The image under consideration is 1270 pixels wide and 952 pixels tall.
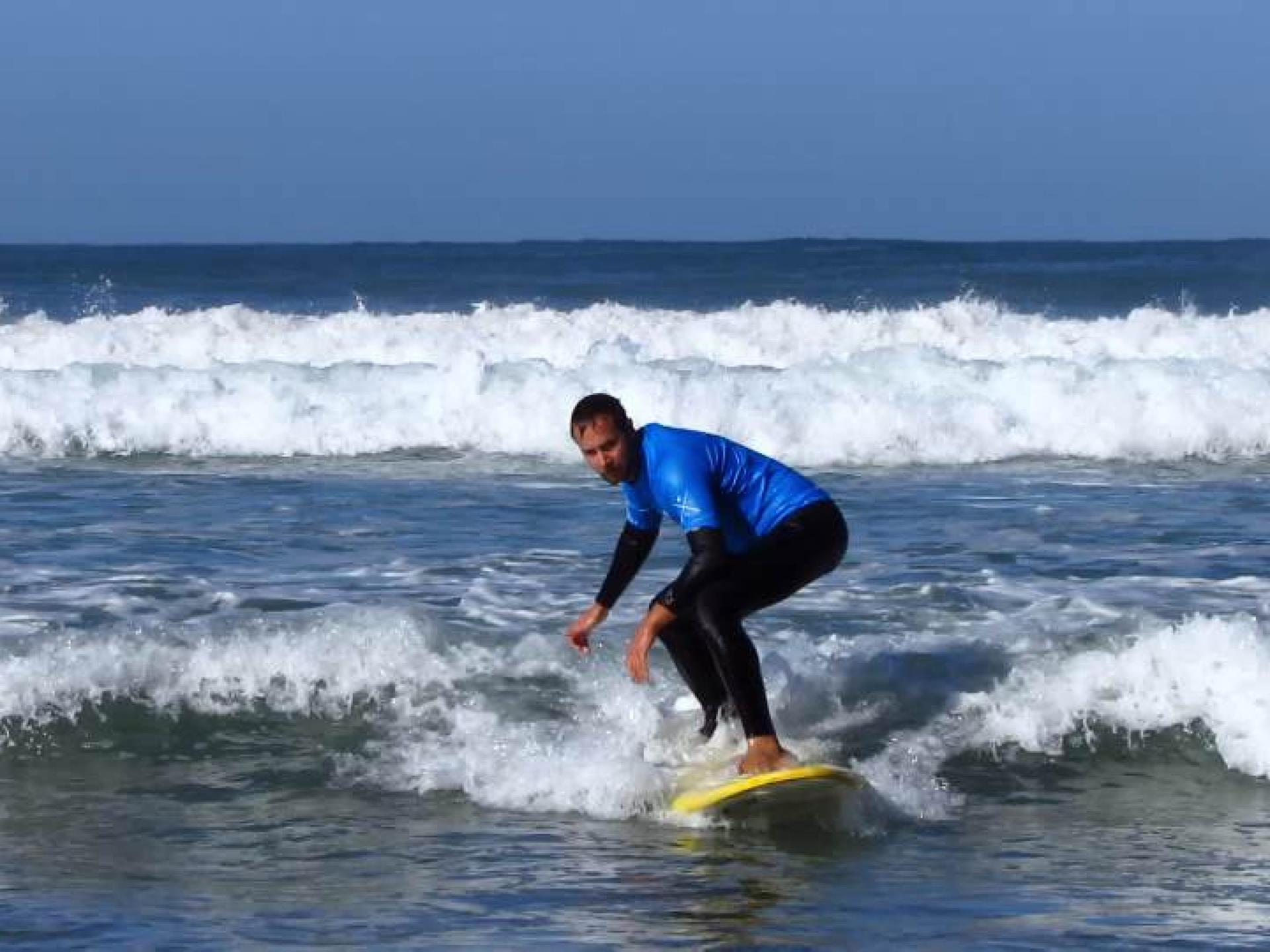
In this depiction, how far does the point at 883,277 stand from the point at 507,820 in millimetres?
34376

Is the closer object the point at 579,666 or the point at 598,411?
the point at 598,411

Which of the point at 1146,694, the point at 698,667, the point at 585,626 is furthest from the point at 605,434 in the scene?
the point at 1146,694

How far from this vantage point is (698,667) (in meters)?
7.33

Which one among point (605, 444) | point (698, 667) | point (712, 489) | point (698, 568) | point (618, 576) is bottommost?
point (698, 667)

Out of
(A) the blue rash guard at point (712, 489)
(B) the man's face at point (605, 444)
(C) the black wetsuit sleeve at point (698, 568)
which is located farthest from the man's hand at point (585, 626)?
(B) the man's face at point (605, 444)

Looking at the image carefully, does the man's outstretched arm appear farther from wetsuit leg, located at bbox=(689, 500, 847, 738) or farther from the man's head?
the man's head

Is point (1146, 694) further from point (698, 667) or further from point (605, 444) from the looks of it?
point (605, 444)

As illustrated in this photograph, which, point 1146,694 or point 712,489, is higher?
point 712,489

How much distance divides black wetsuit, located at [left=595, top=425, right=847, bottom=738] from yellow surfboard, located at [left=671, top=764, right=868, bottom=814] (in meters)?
0.20

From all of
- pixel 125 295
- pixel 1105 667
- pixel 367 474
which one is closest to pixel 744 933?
pixel 1105 667

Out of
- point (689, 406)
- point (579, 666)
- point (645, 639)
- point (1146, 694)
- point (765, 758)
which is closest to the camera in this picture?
point (645, 639)

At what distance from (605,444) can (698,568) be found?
1.62ft

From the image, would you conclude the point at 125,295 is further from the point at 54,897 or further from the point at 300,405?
the point at 54,897

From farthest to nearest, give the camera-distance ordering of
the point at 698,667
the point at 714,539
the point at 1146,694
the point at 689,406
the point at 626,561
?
the point at 689,406 → the point at 1146,694 → the point at 698,667 → the point at 626,561 → the point at 714,539
